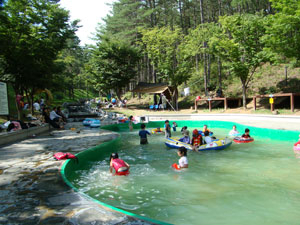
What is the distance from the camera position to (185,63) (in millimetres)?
28328

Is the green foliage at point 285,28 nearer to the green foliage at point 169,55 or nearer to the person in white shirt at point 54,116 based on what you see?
the green foliage at point 169,55

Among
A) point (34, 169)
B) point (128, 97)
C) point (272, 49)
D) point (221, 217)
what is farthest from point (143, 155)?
point (128, 97)

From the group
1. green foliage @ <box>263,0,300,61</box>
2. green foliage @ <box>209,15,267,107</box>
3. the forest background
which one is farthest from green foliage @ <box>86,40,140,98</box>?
green foliage @ <box>263,0,300,61</box>

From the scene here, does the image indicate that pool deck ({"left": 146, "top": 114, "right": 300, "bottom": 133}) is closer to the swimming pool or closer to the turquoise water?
the swimming pool

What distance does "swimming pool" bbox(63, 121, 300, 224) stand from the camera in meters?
5.30

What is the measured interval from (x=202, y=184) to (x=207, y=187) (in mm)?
266

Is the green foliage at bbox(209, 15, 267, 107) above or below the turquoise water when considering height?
above

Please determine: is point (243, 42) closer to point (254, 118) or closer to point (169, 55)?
point (254, 118)

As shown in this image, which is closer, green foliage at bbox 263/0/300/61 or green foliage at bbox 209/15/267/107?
green foliage at bbox 263/0/300/61

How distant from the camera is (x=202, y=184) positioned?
7.19 metres

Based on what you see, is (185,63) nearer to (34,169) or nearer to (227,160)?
(227,160)

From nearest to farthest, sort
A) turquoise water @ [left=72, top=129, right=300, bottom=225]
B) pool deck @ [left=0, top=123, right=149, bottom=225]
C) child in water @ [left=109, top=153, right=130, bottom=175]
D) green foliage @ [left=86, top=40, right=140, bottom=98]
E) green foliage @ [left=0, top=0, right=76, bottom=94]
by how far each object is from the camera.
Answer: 1. pool deck @ [left=0, top=123, right=149, bottom=225]
2. turquoise water @ [left=72, top=129, right=300, bottom=225]
3. child in water @ [left=109, top=153, right=130, bottom=175]
4. green foliage @ [left=0, top=0, right=76, bottom=94]
5. green foliage @ [left=86, top=40, right=140, bottom=98]

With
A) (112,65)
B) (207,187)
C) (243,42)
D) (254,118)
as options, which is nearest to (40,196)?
(207,187)

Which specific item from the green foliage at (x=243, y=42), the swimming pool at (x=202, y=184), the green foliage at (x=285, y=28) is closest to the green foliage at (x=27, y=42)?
the swimming pool at (x=202, y=184)
